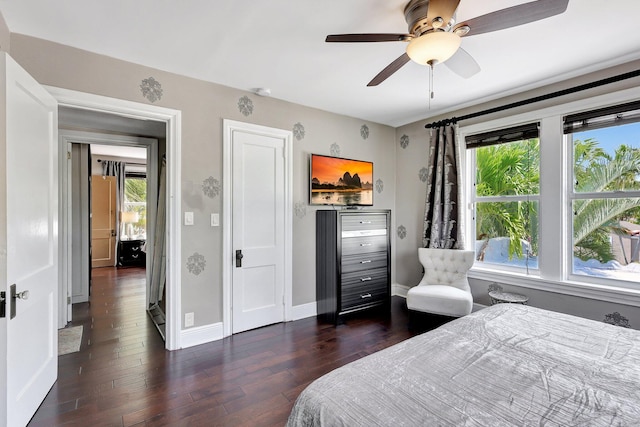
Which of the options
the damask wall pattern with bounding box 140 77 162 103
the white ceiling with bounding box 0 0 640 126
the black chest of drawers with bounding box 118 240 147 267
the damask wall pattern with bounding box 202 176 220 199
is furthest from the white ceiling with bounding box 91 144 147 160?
the white ceiling with bounding box 0 0 640 126

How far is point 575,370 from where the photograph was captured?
48.6 inches

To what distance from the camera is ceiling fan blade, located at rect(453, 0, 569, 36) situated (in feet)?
4.51

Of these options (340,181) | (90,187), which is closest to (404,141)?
(340,181)

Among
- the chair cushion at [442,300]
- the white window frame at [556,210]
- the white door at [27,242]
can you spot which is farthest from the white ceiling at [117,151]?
the white window frame at [556,210]

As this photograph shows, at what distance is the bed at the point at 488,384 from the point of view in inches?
37.5

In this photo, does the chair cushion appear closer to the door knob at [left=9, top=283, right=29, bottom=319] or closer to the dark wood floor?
the dark wood floor

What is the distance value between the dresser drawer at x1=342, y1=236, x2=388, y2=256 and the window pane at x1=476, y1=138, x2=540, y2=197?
1.31 m

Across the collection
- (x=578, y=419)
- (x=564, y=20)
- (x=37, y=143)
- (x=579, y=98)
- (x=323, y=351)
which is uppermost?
(x=564, y=20)

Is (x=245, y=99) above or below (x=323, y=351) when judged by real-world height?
above

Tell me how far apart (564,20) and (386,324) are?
299 centimetres

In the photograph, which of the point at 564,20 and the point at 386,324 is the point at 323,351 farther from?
the point at 564,20

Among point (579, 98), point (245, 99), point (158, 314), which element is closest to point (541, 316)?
point (579, 98)

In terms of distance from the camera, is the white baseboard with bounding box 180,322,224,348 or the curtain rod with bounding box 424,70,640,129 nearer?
the curtain rod with bounding box 424,70,640,129

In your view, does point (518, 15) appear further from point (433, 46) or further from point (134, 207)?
point (134, 207)
